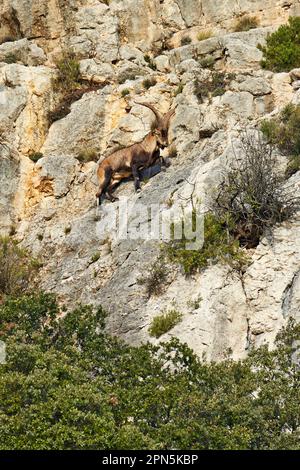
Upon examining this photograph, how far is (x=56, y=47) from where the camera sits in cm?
2489

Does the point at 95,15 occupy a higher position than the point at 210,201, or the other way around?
the point at 95,15

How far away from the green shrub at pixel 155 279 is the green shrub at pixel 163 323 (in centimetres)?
93

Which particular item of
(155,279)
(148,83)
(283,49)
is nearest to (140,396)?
(155,279)

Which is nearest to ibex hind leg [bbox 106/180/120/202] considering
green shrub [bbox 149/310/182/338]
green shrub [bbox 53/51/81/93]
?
green shrub [bbox 53/51/81/93]

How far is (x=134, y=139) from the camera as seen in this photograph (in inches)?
851

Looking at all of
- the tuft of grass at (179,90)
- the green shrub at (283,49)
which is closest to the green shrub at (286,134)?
the tuft of grass at (179,90)

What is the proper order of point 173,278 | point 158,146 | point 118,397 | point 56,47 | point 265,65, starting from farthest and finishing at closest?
point 56,47 → point 265,65 → point 158,146 → point 173,278 → point 118,397

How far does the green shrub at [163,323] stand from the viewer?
15.3 meters

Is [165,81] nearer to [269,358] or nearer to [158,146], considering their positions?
[158,146]

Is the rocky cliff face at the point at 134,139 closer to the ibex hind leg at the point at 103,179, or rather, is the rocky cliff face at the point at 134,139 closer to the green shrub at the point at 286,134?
the ibex hind leg at the point at 103,179

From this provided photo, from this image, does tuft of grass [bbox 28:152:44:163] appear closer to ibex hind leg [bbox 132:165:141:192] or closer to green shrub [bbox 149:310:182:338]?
ibex hind leg [bbox 132:165:141:192]

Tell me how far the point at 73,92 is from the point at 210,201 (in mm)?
7478

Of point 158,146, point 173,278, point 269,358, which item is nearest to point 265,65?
point 158,146
